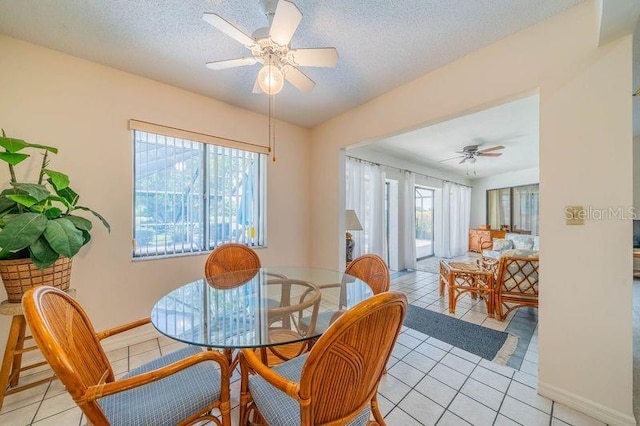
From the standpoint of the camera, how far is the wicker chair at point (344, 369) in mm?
735

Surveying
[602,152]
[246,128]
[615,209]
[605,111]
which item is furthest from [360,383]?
[246,128]

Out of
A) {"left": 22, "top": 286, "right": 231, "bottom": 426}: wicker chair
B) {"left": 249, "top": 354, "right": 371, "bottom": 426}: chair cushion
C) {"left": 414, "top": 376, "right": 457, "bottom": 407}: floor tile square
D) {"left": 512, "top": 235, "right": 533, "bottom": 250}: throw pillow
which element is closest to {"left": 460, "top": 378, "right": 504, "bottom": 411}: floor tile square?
{"left": 414, "top": 376, "right": 457, "bottom": 407}: floor tile square

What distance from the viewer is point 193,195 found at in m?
2.54

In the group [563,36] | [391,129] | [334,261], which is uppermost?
[563,36]

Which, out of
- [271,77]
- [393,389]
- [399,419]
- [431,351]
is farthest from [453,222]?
[271,77]

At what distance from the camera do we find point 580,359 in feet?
4.77

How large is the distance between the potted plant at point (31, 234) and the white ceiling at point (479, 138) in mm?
3160

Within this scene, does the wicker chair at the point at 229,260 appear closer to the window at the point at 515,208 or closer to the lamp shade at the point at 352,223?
the lamp shade at the point at 352,223

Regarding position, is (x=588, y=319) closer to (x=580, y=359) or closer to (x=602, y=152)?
(x=580, y=359)

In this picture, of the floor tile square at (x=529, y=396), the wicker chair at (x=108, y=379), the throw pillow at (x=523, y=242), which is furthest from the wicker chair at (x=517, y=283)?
the throw pillow at (x=523, y=242)

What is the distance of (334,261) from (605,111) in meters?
2.59

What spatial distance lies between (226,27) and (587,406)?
2955mm

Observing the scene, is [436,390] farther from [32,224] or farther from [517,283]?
[32,224]

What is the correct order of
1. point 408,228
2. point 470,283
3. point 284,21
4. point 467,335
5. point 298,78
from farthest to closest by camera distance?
point 408,228, point 470,283, point 467,335, point 298,78, point 284,21
